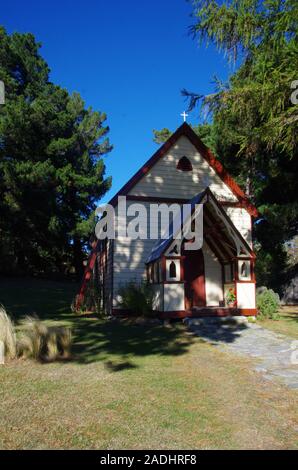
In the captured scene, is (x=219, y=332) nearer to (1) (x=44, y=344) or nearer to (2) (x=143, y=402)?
(1) (x=44, y=344)

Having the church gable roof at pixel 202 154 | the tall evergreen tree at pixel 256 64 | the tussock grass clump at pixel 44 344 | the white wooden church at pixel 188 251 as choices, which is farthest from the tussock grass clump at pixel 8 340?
the church gable roof at pixel 202 154

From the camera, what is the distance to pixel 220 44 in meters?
12.6

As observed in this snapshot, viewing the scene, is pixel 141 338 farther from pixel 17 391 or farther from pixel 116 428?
pixel 116 428

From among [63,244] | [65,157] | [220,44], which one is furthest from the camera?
[65,157]

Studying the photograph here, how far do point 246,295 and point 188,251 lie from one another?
2839 millimetres

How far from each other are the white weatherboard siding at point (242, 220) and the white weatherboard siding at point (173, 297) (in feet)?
15.5

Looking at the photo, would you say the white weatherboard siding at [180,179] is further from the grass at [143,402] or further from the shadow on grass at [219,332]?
the grass at [143,402]

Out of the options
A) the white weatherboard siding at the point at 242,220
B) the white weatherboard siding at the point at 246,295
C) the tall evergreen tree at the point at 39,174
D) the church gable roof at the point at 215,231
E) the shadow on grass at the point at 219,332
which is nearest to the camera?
the shadow on grass at the point at 219,332

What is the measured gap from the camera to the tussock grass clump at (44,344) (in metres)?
8.04

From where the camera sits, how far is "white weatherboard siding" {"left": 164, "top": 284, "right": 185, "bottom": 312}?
13617 millimetres

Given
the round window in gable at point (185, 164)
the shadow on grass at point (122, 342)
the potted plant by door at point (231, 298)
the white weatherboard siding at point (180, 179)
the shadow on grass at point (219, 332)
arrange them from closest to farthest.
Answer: the shadow on grass at point (122, 342), the shadow on grass at point (219, 332), the potted plant by door at point (231, 298), the white weatherboard siding at point (180, 179), the round window in gable at point (185, 164)

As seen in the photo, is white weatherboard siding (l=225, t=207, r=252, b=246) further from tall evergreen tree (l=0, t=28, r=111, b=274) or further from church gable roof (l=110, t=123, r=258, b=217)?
tall evergreen tree (l=0, t=28, r=111, b=274)
